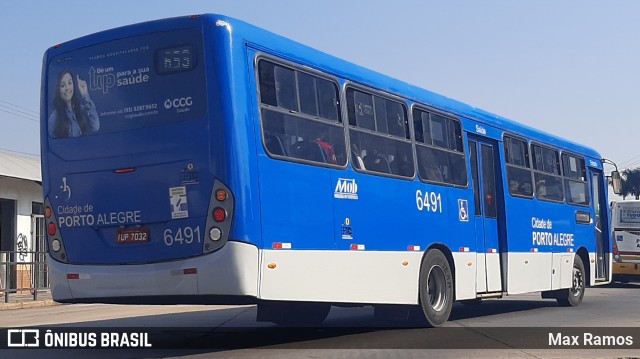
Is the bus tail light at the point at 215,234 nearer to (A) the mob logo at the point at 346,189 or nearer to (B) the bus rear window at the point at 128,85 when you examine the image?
(B) the bus rear window at the point at 128,85

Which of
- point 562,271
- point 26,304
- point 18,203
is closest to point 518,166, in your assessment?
point 562,271

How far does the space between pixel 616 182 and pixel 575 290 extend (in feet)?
11.5

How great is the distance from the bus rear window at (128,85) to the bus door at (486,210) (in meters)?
6.54

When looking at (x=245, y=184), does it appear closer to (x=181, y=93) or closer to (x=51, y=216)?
(x=181, y=93)

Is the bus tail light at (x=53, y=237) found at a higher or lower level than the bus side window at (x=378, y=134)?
lower

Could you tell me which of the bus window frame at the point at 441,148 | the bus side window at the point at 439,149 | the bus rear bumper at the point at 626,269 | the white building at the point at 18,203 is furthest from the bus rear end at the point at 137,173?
the bus rear bumper at the point at 626,269

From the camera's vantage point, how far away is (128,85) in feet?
32.7

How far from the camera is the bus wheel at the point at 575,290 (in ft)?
61.7

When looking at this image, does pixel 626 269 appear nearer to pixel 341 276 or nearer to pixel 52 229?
pixel 341 276

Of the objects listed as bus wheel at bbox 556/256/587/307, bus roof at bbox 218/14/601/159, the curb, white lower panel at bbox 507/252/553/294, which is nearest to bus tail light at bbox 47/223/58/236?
bus roof at bbox 218/14/601/159

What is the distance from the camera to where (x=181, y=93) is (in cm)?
967

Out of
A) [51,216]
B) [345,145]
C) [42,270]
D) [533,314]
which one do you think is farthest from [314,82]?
[42,270]

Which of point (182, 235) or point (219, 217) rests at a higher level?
point (219, 217)

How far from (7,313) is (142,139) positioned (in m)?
12.3
